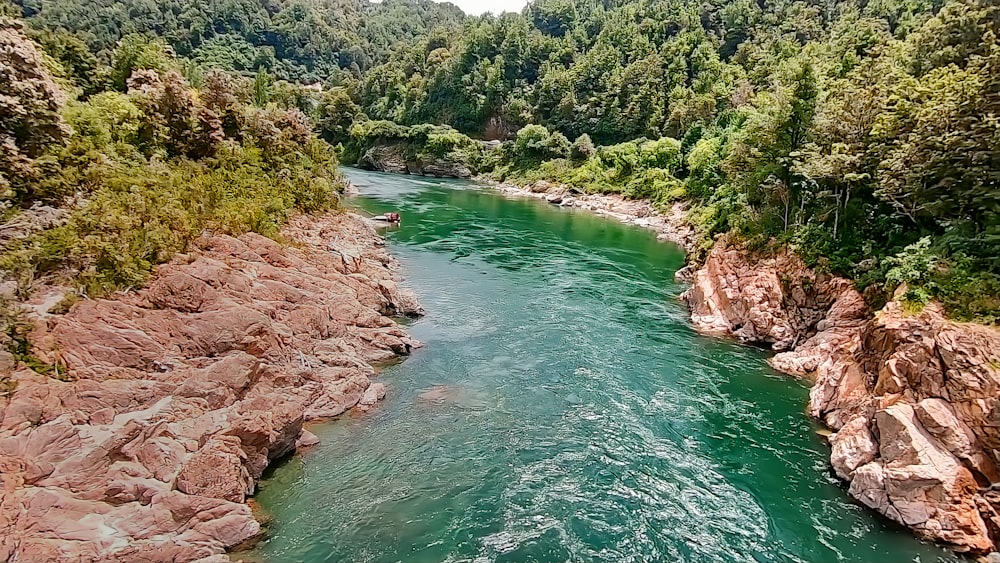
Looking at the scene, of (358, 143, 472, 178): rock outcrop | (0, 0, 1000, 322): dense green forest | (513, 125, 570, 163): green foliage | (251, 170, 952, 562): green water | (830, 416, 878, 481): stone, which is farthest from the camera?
(358, 143, 472, 178): rock outcrop

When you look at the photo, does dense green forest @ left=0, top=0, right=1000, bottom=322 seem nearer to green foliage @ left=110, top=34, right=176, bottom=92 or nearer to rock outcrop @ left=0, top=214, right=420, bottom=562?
green foliage @ left=110, top=34, right=176, bottom=92

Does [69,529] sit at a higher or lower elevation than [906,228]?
lower

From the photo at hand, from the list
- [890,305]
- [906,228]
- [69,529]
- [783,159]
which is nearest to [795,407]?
[890,305]

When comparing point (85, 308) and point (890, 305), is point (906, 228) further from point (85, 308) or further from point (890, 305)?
point (85, 308)

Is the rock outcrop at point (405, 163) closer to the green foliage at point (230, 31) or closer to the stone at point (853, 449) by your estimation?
the green foliage at point (230, 31)

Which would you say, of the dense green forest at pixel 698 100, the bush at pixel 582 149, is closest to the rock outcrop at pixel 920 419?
the dense green forest at pixel 698 100

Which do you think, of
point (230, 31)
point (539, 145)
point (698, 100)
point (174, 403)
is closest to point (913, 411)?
point (174, 403)

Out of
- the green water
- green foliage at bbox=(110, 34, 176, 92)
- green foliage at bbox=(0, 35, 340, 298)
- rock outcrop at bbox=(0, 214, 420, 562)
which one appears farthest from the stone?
green foliage at bbox=(110, 34, 176, 92)
